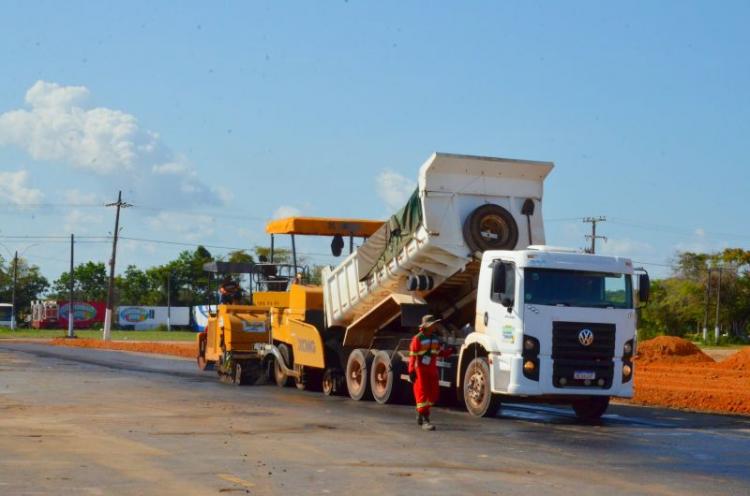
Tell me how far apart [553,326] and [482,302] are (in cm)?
126

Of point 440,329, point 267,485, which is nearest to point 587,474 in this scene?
point 267,485

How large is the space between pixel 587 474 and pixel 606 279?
275 inches

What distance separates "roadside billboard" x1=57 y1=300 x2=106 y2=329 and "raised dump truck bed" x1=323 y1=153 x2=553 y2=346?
92939mm

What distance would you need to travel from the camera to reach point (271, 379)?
26.8 m

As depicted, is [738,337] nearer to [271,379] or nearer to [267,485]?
[271,379]

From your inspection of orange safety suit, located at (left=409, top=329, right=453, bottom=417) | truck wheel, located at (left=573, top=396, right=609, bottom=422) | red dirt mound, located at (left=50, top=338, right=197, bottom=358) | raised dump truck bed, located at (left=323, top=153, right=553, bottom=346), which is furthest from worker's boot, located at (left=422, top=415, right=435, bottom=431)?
red dirt mound, located at (left=50, top=338, right=197, bottom=358)

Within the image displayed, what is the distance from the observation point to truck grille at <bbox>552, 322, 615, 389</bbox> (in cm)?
1791

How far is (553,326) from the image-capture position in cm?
1789

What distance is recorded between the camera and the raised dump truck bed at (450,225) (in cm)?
1950

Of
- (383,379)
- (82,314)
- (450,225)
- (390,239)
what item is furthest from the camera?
(82,314)

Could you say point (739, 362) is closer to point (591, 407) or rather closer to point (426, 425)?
point (591, 407)

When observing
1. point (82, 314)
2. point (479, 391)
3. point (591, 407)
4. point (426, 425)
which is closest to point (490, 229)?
point (479, 391)

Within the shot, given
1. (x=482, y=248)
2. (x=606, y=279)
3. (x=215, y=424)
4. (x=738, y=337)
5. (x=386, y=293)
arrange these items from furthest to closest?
1. (x=738, y=337)
2. (x=386, y=293)
3. (x=482, y=248)
4. (x=606, y=279)
5. (x=215, y=424)

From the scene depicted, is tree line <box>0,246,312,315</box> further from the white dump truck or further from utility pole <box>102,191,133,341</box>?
the white dump truck
